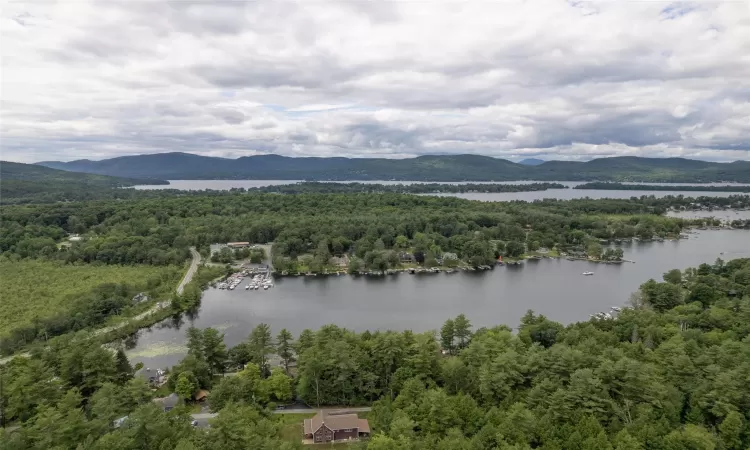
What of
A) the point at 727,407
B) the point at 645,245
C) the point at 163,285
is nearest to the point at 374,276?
the point at 163,285

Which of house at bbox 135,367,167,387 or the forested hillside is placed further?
the forested hillside

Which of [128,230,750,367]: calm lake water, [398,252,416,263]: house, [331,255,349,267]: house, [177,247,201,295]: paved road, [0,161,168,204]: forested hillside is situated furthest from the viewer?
[0,161,168,204]: forested hillside

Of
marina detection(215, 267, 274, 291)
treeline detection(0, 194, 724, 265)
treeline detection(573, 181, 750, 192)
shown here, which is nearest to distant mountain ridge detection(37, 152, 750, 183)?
treeline detection(573, 181, 750, 192)

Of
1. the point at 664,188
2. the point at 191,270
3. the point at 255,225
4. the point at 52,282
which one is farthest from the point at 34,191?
the point at 664,188

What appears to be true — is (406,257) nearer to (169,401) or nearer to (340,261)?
(340,261)

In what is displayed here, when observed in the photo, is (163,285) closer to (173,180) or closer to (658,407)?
(658,407)

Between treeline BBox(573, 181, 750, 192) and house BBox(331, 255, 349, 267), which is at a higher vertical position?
treeline BBox(573, 181, 750, 192)

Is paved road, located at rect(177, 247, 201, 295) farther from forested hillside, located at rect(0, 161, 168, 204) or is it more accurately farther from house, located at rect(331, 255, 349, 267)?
forested hillside, located at rect(0, 161, 168, 204)

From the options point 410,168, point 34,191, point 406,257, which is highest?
point 410,168
